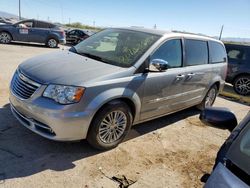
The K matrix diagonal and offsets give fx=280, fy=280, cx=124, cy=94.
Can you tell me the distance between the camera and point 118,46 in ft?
15.4

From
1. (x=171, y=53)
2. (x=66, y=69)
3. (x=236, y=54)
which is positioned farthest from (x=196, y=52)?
(x=236, y=54)

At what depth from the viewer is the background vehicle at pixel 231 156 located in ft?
5.59

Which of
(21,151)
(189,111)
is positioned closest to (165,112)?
(189,111)

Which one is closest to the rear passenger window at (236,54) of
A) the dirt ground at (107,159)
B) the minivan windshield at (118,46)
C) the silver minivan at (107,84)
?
the silver minivan at (107,84)

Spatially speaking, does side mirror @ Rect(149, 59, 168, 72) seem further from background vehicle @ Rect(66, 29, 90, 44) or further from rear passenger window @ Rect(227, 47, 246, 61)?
background vehicle @ Rect(66, 29, 90, 44)

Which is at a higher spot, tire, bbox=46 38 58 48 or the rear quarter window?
the rear quarter window

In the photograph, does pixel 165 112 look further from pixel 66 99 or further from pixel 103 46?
pixel 66 99

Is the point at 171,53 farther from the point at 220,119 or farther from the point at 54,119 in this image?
the point at 220,119

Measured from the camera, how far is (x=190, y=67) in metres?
5.25

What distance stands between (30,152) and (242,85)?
8.48 meters

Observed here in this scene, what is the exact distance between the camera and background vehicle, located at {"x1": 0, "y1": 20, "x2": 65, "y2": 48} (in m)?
15.3

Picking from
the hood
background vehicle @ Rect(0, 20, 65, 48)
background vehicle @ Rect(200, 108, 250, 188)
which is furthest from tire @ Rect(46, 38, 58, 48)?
background vehicle @ Rect(200, 108, 250, 188)

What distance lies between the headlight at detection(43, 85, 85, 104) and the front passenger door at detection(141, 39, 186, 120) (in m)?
1.17

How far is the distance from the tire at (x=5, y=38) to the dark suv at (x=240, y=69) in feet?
37.7
